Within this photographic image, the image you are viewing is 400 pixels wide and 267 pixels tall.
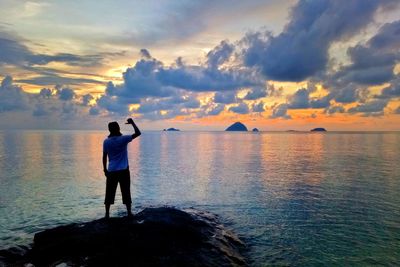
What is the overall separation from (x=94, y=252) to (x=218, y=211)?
591 inches

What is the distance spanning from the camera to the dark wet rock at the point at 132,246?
41.0 feet

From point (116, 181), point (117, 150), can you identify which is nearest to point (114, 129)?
point (117, 150)

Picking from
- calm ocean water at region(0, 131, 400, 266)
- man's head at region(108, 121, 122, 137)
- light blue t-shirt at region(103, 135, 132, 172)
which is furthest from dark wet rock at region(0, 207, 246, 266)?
man's head at region(108, 121, 122, 137)

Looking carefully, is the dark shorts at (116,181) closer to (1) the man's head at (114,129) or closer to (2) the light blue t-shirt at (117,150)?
(2) the light blue t-shirt at (117,150)

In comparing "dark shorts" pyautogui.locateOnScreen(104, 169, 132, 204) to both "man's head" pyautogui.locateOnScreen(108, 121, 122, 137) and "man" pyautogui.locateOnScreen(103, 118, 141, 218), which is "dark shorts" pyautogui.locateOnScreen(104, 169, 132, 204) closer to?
"man" pyautogui.locateOnScreen(103, 118, 141, 218)

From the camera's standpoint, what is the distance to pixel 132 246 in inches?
512

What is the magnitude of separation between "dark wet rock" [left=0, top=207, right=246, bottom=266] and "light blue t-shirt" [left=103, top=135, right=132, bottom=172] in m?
2.59

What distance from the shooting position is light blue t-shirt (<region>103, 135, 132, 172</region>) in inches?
579

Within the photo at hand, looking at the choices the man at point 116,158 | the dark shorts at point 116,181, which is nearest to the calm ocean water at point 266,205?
the dark shorts at point 116,181

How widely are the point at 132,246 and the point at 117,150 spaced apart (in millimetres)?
4239

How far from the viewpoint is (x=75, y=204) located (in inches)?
1133

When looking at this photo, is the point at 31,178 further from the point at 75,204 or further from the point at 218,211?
the point at 218,211

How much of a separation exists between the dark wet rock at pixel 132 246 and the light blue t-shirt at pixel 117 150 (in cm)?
259

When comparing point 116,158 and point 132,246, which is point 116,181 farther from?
point 132,246
